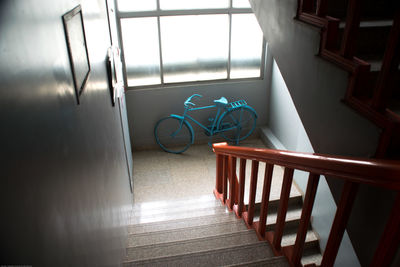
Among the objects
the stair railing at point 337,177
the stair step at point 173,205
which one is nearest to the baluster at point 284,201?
the stair railing at point 337,177

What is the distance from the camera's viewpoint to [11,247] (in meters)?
0.77

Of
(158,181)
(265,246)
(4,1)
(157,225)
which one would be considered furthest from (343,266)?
(4,1)

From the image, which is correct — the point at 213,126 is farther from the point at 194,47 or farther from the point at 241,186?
the point at 241,186

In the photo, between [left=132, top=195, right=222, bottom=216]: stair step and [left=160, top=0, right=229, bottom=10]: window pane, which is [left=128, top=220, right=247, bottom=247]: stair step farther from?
[left=160, top=0, right=229, bottom=10]: window pane

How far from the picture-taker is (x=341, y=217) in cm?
147

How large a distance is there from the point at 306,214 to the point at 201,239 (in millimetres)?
1208

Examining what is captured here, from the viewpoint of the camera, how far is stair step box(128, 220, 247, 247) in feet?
9.45

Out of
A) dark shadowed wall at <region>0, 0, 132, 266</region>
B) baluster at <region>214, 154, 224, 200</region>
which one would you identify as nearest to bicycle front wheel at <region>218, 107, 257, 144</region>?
baluster at <region>214, 154, 224, 200</region>

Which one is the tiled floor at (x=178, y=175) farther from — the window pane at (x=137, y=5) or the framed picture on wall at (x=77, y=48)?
the framed picture on wall at (x=77, y=48)

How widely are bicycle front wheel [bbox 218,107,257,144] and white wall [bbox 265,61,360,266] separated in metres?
0.39

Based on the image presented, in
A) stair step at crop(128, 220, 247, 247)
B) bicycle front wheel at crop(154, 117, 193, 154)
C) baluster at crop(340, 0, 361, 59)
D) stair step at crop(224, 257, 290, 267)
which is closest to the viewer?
baluster at crop(340, 0, 361, 59)

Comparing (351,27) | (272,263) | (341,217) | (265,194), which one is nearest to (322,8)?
(351,27)

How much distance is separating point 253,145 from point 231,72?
4.80 feet

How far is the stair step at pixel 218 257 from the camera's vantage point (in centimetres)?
227
